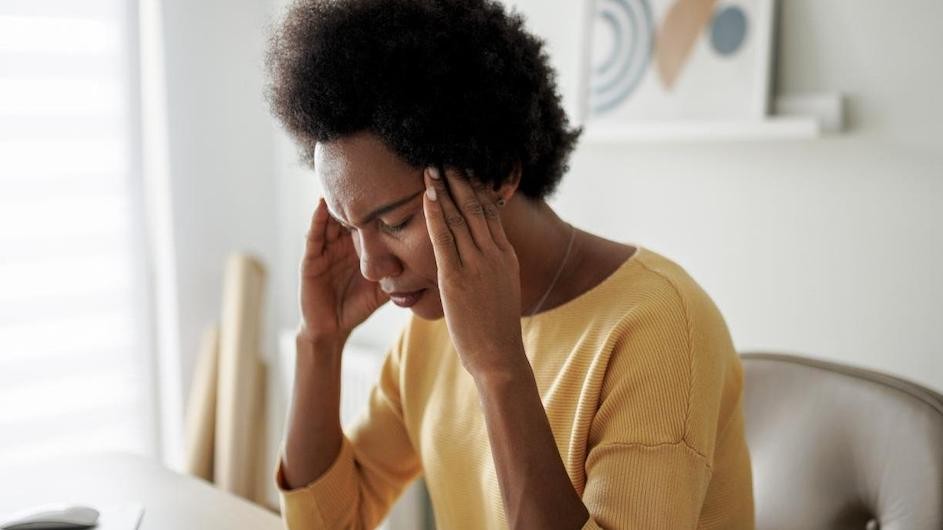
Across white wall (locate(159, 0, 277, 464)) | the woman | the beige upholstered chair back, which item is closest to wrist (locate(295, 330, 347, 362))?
the woman

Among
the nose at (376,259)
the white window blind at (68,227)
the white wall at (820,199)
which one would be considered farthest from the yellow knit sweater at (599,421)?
the white window blind at (68,227)

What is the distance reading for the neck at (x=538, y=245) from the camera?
1158 millimetres

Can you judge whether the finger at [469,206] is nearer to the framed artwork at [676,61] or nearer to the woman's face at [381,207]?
the woman's face at [381,207]

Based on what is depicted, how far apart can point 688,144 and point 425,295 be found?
0.84m

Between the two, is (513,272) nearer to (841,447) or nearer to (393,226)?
Result: (393,226)

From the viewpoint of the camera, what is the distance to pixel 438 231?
1.02 m

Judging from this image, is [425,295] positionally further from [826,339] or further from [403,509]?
[403,509]

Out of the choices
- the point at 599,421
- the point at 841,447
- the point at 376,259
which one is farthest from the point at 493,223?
the point at 841,447

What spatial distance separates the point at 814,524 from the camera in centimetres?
110

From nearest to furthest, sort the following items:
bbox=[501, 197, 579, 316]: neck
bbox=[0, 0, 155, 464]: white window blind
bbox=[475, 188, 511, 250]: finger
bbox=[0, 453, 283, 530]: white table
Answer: bbox=[475, 188, 511, 250]: finger, bbox=[501, 197, 579, 316]: neck, bbox=[0, 453, 283, 530]: white table, bbox=[0, 0, 155, 464]: white window blind

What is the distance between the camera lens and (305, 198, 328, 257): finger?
1325mm

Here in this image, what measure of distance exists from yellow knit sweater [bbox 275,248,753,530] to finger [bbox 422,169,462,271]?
0.19 metres

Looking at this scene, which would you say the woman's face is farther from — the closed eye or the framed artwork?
the framed artwork

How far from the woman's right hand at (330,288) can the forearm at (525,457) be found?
0.36 metres
